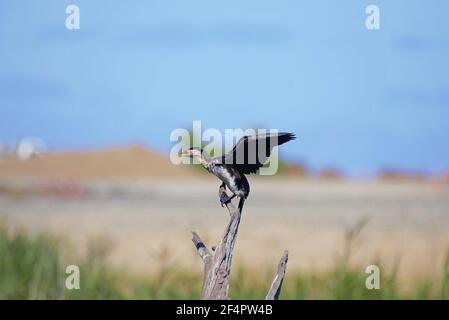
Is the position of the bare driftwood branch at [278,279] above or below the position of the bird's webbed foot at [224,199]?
below

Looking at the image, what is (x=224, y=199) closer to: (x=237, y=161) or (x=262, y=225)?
(x=237, y=161)

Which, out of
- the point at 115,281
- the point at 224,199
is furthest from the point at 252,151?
the point at 115,281

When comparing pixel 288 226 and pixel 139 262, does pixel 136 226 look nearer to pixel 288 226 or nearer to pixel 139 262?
pixel 288 226

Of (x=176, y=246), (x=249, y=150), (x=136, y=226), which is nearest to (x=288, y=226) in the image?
(x=136, y=226)

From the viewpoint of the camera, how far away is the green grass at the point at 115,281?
7215mm

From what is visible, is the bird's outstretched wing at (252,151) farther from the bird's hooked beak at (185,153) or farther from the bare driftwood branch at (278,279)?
the bare driftwood branch at (278,279)

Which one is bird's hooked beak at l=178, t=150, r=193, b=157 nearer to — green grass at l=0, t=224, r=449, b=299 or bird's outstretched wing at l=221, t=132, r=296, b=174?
bird's outstretched wing at l=221, t=132, r=296, b=174

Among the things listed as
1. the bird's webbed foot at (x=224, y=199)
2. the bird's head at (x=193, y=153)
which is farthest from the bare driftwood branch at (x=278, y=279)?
the bird's head at (x=193, y=153)

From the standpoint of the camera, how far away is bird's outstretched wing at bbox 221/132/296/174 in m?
3.92

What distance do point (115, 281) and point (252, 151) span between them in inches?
181

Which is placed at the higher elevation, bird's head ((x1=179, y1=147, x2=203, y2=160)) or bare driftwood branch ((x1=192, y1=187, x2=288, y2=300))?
bird's head ((x1=179, y1=147, x2=203, y2=160))

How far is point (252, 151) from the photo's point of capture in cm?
409

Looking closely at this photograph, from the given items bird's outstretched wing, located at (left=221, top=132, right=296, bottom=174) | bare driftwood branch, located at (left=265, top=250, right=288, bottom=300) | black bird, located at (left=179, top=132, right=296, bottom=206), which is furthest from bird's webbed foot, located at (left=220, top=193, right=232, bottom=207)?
bare driftwood branch, located at (left=265, top=250, right=288, bottom=300)

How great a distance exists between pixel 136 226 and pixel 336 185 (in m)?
18.1
